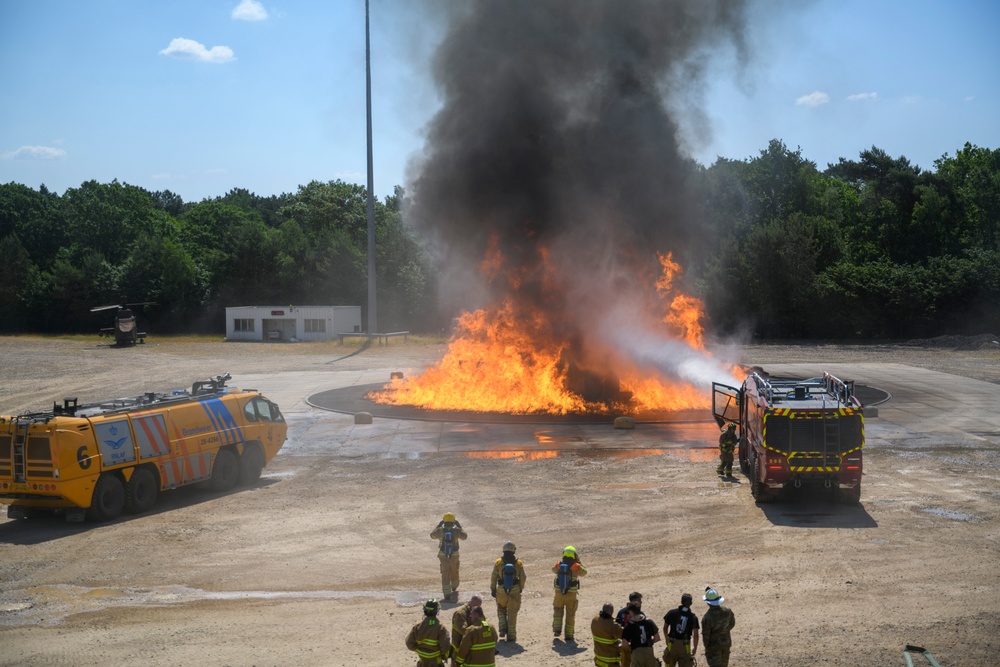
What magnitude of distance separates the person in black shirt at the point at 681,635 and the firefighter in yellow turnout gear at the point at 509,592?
7.62ft

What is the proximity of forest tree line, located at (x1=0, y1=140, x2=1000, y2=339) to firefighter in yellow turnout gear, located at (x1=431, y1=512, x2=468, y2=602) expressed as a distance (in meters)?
49.5

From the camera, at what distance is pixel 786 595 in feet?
42.1

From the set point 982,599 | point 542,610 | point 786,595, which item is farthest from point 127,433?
point 982,599

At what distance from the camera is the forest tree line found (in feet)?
220

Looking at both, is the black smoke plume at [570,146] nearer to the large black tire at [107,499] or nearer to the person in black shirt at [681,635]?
the large black tire at [107,499]

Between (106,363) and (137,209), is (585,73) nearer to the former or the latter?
(106,363)

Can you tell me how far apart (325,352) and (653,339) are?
30.1 metres

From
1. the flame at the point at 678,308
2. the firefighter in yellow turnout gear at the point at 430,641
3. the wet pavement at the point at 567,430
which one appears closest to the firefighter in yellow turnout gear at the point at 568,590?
the firefighter in yellow turnout gear at the point at 430,641

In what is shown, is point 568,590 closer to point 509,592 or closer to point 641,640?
point 509,592

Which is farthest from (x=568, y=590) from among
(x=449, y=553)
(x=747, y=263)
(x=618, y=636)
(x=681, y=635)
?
(x=747, y=263)

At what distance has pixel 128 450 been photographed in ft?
59.0

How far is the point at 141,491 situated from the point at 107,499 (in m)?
0.81

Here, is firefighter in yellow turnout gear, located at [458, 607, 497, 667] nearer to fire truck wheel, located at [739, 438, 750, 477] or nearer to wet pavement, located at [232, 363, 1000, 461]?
fire truck wheel, located at [739, 438, 750, 477]

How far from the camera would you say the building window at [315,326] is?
69.2 meters
